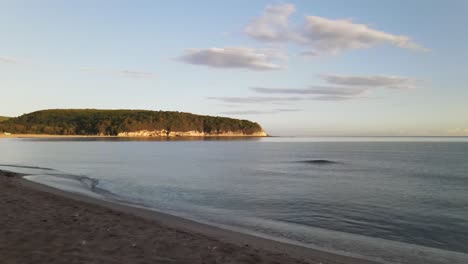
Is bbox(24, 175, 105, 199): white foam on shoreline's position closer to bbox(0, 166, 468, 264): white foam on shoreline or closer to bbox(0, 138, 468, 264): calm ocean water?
bbox(0, 138, 468, 264): calm ocean water

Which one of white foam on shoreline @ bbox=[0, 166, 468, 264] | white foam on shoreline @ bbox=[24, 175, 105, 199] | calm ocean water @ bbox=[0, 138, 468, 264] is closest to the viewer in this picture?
white foam on shoreline @ bbox=[0, 166, 468, 264]

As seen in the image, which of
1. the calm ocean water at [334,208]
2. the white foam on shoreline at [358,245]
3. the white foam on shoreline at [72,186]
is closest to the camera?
the white foam on shoreline at [358,245]

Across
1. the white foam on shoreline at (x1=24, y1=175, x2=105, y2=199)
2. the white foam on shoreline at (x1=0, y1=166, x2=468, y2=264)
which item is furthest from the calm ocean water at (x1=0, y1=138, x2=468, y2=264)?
the white foam on shoreline at (x1=24, y1=175, x2=105, y2=199)

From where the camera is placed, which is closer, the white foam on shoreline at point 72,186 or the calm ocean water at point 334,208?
the calm ocean water at point 334,208

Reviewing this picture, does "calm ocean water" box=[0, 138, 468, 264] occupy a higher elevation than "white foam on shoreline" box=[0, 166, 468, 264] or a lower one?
lower

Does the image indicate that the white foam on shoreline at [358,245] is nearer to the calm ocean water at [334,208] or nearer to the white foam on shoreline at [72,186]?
the calm ocean water at [334,208]

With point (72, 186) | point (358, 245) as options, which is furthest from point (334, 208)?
point (72, 186)

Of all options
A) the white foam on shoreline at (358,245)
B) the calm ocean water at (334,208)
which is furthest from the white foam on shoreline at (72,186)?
the white foam on shoreline at (358,245)

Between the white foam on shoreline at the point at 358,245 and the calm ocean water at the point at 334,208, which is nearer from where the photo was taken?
the white foam on shoreline at the point at 358,245

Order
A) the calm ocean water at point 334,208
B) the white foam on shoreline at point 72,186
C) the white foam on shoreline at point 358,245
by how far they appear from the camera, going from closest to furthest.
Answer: the white foam on shoreline at point 358,245, the calm ocean water at point 334,208, the white foam on shoreline at point 72,186

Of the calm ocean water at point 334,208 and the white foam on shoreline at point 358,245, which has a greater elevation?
the white foam on shoreline at point 358,245

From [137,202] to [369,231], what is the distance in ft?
47.5

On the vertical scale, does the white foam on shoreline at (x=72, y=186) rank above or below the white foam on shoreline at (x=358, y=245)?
below

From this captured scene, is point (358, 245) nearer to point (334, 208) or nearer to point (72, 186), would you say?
point (334, 208)
